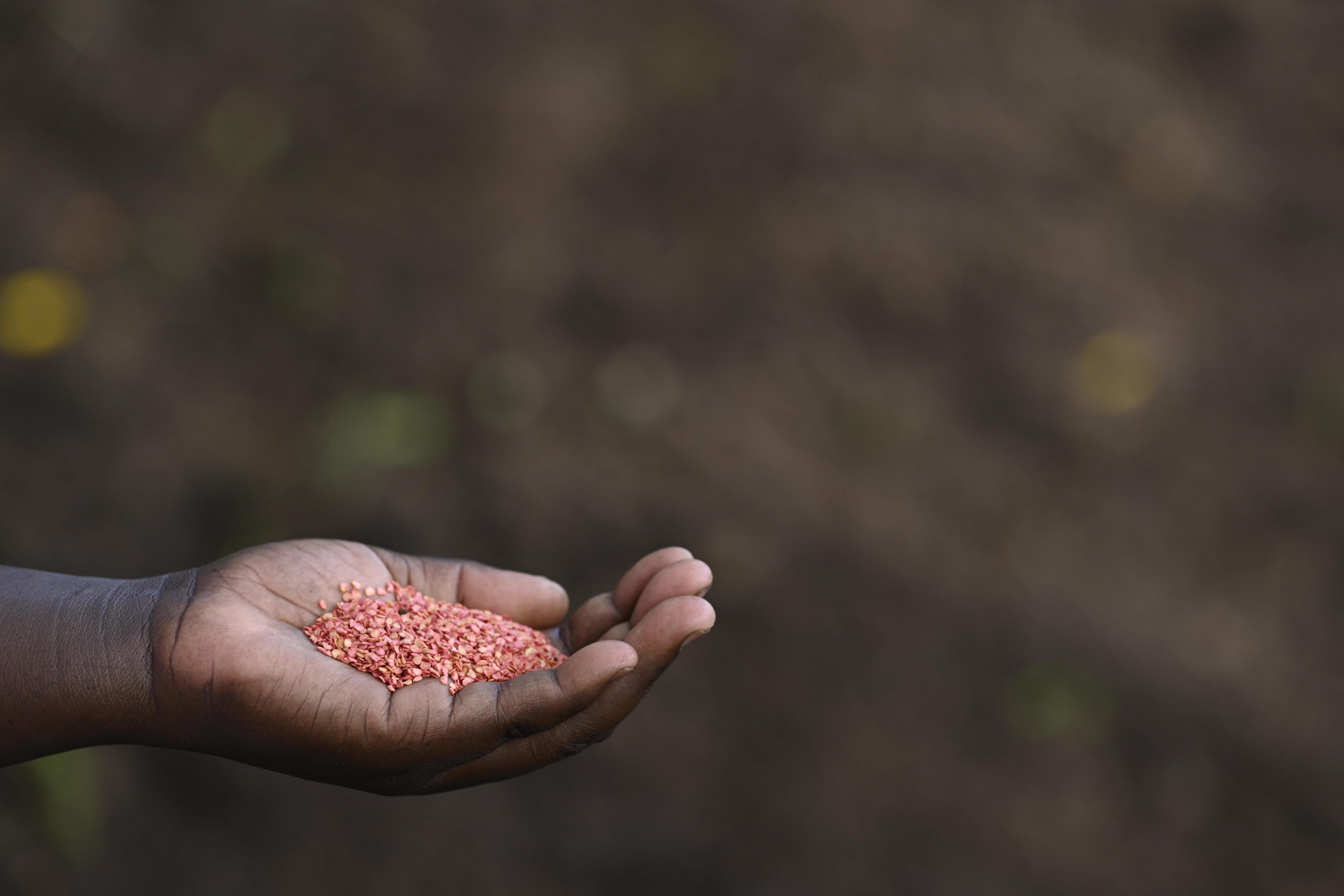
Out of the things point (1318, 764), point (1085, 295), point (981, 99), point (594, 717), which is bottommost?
point (594, 717)

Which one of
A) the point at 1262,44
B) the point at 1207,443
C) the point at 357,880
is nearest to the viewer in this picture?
the point at 357,880

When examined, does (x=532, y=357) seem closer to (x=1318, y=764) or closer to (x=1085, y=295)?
(x=1085, y=295)

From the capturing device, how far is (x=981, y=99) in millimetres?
3119

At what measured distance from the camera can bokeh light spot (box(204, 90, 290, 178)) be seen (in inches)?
121

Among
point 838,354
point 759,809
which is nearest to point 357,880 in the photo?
point 759,809

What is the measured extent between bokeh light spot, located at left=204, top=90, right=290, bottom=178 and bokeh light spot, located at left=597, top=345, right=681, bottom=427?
49.1 inches

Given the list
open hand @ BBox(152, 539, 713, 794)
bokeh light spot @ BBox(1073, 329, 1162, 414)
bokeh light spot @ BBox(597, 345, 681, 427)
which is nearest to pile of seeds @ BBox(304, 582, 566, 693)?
open hand @ BBox(152, 539, 713, 794)

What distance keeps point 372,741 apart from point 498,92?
2.33m

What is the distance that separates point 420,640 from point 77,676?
502 mm

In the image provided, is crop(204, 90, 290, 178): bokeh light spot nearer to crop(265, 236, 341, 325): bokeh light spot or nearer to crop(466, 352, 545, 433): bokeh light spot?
crop(265, 236, 341, 325): bokeh light spot

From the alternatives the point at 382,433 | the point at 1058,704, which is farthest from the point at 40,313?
the point at 1058,704

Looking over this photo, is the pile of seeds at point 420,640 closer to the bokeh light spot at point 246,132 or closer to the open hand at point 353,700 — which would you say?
the open hand at point 353,700

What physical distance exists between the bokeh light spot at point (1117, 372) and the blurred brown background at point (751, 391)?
1cm

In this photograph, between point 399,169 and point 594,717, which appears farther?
point 399,169
